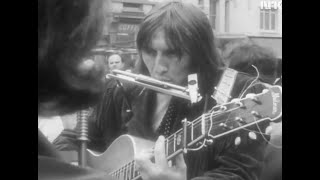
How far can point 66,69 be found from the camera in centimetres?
106

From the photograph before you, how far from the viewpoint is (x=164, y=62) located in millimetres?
1980

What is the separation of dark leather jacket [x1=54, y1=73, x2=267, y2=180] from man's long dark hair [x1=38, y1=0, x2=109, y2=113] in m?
0.87

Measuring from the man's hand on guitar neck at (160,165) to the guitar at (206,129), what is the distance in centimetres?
2

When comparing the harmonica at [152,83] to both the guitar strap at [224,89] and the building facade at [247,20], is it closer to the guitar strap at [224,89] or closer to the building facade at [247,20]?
the guitar strap at [224,89]

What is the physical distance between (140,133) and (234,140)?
36 cm

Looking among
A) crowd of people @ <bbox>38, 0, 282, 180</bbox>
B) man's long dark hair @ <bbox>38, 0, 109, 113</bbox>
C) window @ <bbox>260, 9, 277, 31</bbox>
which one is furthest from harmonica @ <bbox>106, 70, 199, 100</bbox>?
man's long dark hair @ <bbox>38, 0, 109, 113</bbox>

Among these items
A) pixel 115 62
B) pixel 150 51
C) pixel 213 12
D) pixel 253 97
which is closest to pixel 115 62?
pixel 115 62

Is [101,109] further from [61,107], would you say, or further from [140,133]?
[61,107]

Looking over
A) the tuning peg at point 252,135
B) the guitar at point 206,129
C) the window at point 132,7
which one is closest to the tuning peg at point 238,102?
the guitar at point 206,129

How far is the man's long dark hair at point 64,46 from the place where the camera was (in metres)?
1.03

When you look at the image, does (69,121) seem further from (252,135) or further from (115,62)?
(252,135)
